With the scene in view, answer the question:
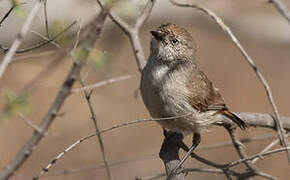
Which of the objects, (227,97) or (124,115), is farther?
(227,97)

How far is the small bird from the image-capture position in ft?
17.8

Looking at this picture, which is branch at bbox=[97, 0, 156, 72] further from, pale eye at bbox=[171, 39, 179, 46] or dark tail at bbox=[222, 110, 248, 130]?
dark tail at bbox=[222, 110, 248, 130]

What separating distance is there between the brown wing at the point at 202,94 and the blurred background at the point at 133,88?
358 centimetres

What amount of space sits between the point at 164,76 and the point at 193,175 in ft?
16.3

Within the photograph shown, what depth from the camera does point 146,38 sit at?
12.4 meters

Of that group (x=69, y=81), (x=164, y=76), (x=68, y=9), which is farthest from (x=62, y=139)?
(x=69, y=81)

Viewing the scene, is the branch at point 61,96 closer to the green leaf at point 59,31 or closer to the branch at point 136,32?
the green leaf at point 59,31

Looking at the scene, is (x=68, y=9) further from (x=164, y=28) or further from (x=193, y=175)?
(x=164, y=28)

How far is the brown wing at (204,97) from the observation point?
5797 mm

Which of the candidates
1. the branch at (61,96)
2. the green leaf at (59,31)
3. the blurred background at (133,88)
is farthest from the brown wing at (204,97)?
the blurred background at (133,88)

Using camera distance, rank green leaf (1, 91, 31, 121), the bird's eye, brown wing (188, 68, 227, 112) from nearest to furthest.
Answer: green leaf (1, 91, 31, 121) < the bird's eye < brown wing (188, 68, 227, 112)

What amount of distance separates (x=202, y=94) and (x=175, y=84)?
49 cm

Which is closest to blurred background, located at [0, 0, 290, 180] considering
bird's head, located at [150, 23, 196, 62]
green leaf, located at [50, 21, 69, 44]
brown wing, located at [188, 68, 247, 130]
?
brown wing, located at [188, 68, 247, 130]

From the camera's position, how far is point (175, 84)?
221 inches
